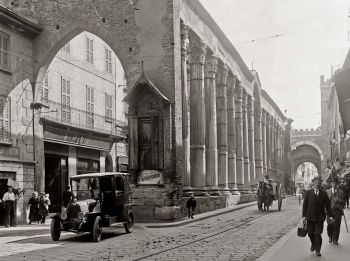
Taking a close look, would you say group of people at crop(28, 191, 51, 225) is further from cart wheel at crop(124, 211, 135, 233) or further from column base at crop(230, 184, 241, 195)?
column base at crop(230, 184, 241, 195)

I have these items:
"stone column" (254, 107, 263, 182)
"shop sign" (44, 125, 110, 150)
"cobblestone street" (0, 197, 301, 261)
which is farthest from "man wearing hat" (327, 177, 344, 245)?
"stone column" (254, 107, 263, 182)

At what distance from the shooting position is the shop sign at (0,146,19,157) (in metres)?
20.5

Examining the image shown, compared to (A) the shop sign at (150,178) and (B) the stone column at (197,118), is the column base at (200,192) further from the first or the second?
(A) the shop sign at (150,178)

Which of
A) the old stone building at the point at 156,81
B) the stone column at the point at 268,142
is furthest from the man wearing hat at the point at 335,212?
the stone column at the point at 268,142

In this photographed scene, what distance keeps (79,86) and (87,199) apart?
1391 centimetres

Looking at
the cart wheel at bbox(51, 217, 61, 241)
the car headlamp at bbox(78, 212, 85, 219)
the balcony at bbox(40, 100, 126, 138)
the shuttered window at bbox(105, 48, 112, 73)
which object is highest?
the shuttered window at bbox(105, 48, 112, 73)

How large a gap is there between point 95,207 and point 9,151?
7.45 metres

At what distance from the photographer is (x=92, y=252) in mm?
12008

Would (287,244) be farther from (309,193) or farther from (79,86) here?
(79,86)

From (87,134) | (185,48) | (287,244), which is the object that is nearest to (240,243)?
(287,244)

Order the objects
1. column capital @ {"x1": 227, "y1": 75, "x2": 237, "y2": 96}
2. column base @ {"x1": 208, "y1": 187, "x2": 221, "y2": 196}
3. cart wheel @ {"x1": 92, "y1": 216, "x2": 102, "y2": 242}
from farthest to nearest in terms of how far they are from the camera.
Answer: column capital @ {"x1": 227, "y1": 75, "x2": 237, "y2": 96}, column base @ {"x1": 208, "y1": 187, "x2": 221, "y2": 196}, cart wheel @ {"x1": 92, "y1": 216, "x2": 102, "y2": 242}

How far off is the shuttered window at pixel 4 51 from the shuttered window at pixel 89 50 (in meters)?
7.89

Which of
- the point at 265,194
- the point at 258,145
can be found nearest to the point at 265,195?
the point at 265,194

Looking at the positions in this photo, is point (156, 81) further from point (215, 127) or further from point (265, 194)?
point (265, 194)
